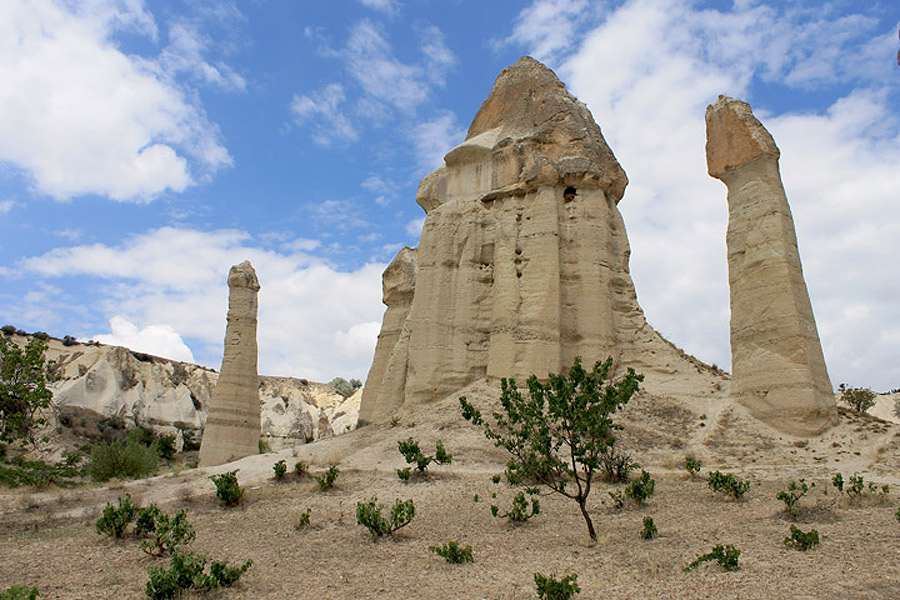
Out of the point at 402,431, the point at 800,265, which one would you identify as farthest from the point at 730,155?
the point at 402,431

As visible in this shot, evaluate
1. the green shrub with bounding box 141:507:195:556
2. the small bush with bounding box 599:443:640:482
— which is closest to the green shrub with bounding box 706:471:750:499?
the small bush with bounding box 599:443:640:482

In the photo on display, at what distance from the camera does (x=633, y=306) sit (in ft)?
64.4

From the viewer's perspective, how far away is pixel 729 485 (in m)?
10.6

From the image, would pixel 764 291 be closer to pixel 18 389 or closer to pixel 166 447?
pixel 18 389

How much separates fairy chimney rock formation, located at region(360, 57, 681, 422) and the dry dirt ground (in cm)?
333

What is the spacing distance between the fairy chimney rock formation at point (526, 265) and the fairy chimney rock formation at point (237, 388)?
6924 mm

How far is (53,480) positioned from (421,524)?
540 inches

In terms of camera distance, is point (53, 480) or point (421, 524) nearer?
point (421, 524)

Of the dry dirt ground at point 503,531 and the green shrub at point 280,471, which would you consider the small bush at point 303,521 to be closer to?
the dry dirt ground at point 503,531

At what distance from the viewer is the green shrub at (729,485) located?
415 inches

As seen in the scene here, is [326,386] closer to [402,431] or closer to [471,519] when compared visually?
[402,431]

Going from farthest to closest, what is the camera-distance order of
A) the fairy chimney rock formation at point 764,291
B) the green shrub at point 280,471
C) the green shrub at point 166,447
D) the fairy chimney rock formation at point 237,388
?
the green shrub at point 166,447 < the fairy chimney rock formation at point 237,388 < the fairy chimney rock formation at point 764,291 < the green shrub at point 280,471

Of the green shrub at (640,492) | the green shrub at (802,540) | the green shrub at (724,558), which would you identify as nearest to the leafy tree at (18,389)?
the green shrub at (640,492)

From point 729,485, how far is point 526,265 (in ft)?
33.3
